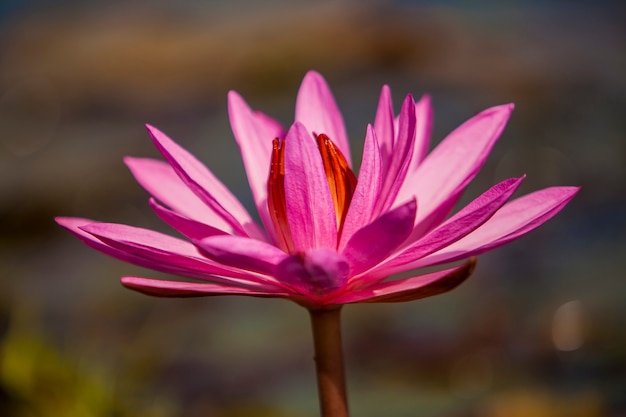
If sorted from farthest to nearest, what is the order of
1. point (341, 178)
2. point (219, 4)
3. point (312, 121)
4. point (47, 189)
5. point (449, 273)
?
point (219, 4) → point (47, 189) → point (312, 121) → point (341, 178) → point (449, 273)

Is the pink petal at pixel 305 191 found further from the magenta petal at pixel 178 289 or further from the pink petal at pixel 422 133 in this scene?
the pink petal at pixel 422 133

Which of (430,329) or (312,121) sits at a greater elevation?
(312,121)

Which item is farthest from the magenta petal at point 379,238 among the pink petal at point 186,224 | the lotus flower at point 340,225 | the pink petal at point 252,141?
the pink petal at point 252,141

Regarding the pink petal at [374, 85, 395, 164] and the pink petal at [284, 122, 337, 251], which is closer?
the pink petal at [284, 122, 337, 251]

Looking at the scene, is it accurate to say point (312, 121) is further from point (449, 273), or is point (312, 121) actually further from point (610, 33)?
point (610, 33)

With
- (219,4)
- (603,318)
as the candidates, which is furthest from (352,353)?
(219,4)

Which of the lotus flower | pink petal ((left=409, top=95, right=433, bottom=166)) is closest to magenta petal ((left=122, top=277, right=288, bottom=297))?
the lotus flower

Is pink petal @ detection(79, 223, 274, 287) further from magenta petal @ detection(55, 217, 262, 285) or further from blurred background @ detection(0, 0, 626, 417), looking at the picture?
blurred background @ detection(0, 0, 626, 417)

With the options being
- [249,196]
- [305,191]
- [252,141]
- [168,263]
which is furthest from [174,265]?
[249,196]
